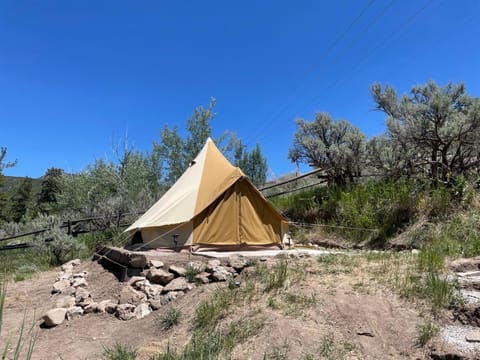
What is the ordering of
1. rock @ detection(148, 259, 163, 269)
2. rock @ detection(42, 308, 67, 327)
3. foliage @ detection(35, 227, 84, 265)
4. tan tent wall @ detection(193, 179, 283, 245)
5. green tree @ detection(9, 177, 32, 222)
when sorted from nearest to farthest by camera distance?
rock @ detection(42, 308, 67, 327)
rock @ detection(148, 259, 163, 269)
tan tent wall @ detection(193, 179, 283, 245)
foliage @ detection(35, 227, 84, 265)
green tree @ detection(9, 177, 32, 222)

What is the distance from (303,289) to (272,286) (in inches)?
14.1

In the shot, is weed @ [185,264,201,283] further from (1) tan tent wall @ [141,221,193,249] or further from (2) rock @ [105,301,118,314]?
(1) tan tent wall @ [141,221,193,249]

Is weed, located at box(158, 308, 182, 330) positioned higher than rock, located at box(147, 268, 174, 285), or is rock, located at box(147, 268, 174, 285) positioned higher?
rock, located at box(147, 268, 174, 285)

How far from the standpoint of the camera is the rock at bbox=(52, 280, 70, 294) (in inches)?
233

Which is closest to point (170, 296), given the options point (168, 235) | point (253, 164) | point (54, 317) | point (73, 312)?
point (73, 312)

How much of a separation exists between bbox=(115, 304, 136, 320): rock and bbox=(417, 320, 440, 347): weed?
3216 mm

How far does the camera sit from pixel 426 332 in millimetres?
3045

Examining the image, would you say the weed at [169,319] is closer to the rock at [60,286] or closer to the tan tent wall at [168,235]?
the rock at [60,286]

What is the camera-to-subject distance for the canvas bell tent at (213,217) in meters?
7.23

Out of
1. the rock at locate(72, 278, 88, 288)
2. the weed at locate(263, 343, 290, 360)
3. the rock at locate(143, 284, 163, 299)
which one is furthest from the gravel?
the rock at locate(72, 278, 88, 288)

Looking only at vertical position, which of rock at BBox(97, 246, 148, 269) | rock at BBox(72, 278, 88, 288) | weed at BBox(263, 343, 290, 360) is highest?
rock at BBox(97, 246, 148, 269)

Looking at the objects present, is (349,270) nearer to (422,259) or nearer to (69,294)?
(422,259)

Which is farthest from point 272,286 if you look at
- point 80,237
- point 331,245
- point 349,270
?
point 80,237

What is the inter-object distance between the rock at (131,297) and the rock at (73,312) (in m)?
0.54
